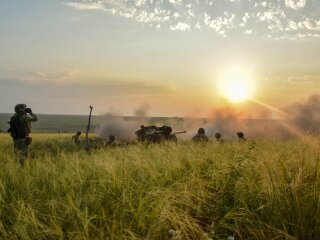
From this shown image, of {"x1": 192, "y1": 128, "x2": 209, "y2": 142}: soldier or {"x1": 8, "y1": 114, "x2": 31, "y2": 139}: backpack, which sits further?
{"x1": 192, "y1": 128, "x2": 209, "y2": 142}: soldier

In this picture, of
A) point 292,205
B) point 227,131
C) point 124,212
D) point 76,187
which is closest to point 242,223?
point 292,205

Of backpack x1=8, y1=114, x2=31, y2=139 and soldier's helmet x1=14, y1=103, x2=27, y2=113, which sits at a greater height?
soldier's helmet x1=14, y1=103, x2=27, y2=113

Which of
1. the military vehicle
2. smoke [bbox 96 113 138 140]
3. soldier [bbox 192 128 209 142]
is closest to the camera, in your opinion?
soldier [bbox 192 128 209 142]

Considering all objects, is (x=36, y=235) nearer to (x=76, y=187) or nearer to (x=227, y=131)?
(x=76, y=187)

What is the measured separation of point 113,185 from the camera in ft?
16.9

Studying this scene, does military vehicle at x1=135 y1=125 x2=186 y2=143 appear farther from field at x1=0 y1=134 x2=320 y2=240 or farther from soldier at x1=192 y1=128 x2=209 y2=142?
field at x1=0 y1=134 x2=320 y2=240

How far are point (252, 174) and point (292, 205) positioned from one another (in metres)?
1.47

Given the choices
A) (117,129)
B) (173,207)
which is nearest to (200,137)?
(173,207)

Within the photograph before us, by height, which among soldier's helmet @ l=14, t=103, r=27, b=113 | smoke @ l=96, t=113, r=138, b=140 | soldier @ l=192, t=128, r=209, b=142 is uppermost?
soldier's helmet @ l=14, t=103, r=27, b=113

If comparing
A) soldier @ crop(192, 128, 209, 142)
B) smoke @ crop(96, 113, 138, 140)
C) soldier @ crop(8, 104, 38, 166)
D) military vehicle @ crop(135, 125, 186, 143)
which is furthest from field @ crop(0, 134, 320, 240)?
smoke @ crop(96, 113, 138, 140)

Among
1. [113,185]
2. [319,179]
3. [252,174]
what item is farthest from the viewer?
[252,174]

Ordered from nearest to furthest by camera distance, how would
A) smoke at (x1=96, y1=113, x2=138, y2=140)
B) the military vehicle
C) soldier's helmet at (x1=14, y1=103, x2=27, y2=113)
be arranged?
soldier's helmet at (x1=14, y1=103, x2=27, y2=113) < the military vehicle < smoke at (x1=96, y1=113, x2=138, y2=140)

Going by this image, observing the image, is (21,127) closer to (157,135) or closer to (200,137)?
(200,137)

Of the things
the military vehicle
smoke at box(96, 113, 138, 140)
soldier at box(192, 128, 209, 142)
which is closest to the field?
soldier at box(192, 128, 209, 142)
